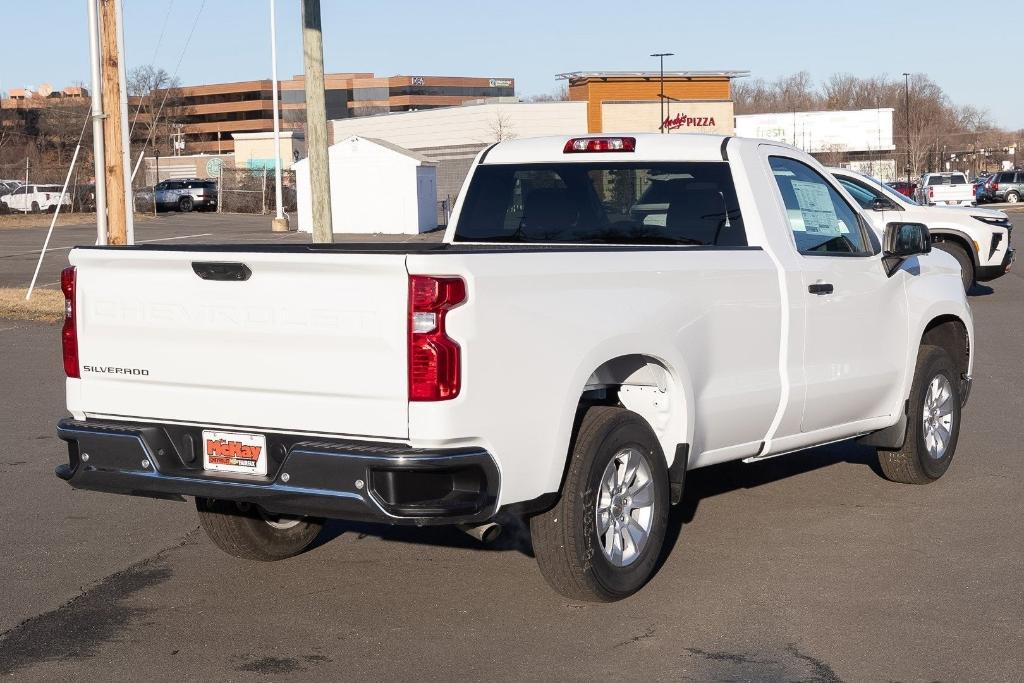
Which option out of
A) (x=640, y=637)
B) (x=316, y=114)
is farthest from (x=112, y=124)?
(x=640, y=637)

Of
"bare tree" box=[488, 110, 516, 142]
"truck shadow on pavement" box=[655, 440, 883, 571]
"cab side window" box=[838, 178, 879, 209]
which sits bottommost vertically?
"truck shadow on pavement" box=[655, 440, 883, 571]

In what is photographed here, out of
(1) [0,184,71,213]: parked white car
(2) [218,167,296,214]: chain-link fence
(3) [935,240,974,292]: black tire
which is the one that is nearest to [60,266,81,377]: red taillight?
(3) [935,240,974,292]: black tire

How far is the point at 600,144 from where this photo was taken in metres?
7.36

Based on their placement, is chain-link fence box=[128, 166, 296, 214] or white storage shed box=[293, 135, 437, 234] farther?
chain-link fence box=[128, 166, 296, 214]

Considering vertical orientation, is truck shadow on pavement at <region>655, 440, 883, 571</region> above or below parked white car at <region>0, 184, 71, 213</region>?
below

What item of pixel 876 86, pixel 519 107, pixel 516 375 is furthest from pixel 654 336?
pixel 876 86

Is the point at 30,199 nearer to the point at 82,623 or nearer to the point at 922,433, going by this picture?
the point at 922,433

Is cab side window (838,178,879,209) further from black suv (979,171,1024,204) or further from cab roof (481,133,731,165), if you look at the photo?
black suv (979,171,1024,204)

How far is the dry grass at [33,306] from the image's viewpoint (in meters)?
18.5

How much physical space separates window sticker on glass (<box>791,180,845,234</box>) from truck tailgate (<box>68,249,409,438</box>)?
306 centimetres

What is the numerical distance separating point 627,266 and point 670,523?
6.88ft

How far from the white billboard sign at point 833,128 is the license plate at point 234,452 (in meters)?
128

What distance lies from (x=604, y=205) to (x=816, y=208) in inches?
44.0

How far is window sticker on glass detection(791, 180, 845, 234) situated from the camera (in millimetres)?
7246
